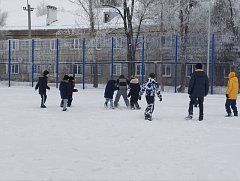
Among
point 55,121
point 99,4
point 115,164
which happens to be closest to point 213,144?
point 115,164

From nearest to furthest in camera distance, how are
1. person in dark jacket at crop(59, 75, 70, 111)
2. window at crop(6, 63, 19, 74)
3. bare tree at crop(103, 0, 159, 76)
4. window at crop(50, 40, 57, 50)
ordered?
person in dark jacket at crop(59, 75, 70, 111) < window at crop(50, 40, 57, 50) < bare tree at crop(103, 0, 159, 76) < window at crop(6, 63, 19, 74)

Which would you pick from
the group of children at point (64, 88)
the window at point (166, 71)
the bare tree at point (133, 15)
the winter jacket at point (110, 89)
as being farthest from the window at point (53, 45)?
the winter jacket at point (110, 89)

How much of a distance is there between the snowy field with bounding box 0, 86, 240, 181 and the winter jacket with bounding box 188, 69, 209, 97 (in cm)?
92

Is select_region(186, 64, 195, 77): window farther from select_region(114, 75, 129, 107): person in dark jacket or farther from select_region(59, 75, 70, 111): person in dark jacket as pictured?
select_region(59, 75, 70, 111): person in dark jacket

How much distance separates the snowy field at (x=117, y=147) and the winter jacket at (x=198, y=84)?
0.92 m

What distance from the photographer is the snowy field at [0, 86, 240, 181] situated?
7.07m

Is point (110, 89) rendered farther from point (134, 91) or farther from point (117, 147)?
point (117, 147)

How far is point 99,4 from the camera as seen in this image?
38.8 meters

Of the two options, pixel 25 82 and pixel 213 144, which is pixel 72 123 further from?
pixel 25 82

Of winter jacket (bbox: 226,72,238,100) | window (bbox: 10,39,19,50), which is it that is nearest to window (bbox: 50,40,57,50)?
window (bbox: 10,39,19,50)

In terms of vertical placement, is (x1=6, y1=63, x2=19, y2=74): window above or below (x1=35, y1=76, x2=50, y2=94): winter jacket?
above

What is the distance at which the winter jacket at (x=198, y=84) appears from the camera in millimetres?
13773

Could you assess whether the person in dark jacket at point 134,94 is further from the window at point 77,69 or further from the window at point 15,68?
the window at point 15,68

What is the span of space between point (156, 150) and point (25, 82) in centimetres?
2836
